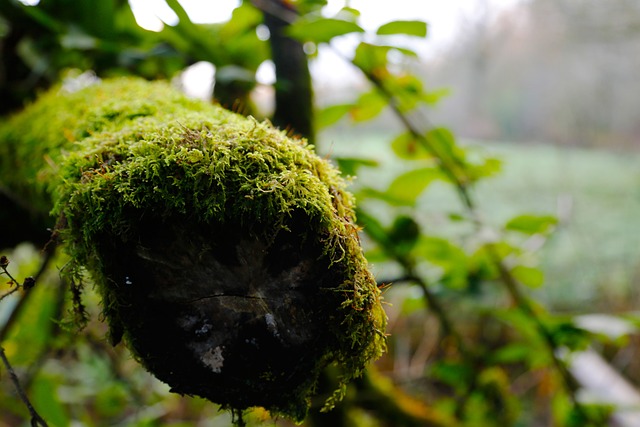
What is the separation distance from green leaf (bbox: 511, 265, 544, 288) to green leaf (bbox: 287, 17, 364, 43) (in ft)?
2.72

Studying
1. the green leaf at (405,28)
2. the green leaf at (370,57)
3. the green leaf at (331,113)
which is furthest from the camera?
the green leaf at (331,113)

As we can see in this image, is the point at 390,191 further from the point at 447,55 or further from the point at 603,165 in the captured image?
the point at 603,165

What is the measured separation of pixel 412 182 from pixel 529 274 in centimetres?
44

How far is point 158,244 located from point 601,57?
24.0 ft

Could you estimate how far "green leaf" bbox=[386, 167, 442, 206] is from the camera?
3.91 ft

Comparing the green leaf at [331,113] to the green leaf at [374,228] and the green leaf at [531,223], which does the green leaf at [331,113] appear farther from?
the green leaf at [531,223]

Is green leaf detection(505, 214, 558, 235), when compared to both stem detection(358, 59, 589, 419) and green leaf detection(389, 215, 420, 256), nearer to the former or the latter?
stem detection(358, 59, 589, 419)

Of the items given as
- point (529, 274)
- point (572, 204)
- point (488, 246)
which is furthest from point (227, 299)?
point (572, 204)

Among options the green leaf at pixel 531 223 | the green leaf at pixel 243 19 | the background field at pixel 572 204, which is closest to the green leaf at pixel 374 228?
the green leaf at pixel 531 223

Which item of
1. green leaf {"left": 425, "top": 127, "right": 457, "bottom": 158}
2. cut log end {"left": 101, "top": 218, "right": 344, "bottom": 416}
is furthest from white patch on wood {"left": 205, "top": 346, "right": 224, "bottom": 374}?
green leaf {"left": 425, "top": 127, "right": 457, "bottom": 158}

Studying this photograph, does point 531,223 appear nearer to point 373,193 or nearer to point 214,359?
point 373,193

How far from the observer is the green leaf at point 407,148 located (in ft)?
4.35

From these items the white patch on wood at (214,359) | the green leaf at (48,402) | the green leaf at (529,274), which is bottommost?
the green leaf at (48,402)

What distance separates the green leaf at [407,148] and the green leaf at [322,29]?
0.51 m
